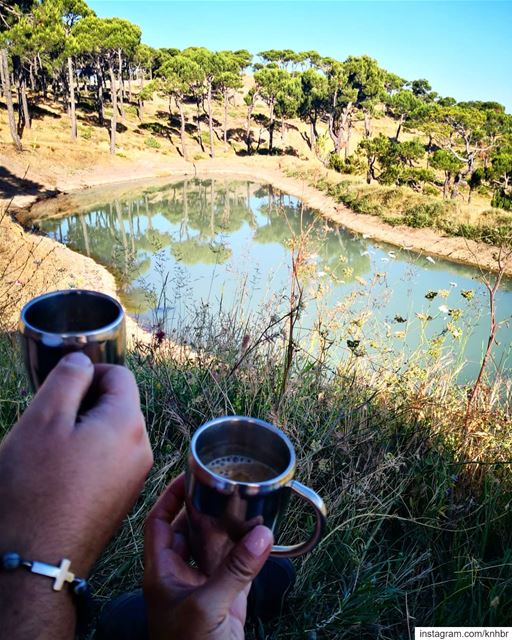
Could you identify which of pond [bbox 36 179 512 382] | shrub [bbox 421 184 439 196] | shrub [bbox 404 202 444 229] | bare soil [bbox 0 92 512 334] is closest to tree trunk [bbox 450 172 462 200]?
shrub [bbox 421 184 439 196]

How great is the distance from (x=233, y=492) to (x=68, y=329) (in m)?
0.52

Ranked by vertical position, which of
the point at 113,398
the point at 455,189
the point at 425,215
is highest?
the point at 113,398

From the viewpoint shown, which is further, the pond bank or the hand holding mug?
the pond bank

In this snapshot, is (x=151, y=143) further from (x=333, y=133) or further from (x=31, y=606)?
(x=31, y=606)

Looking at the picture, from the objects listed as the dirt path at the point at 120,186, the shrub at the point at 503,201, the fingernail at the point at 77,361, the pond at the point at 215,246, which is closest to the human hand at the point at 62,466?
the fingernail at the point at 77,361

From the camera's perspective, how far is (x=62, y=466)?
68cm

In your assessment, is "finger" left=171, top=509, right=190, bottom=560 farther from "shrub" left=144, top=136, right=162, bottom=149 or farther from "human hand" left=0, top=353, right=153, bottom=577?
"shrub" left=144, top=136, right=162, bottom=149

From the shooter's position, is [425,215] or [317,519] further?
[425,215]

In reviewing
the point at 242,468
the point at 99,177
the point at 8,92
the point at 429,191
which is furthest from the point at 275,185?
the point at 242,468

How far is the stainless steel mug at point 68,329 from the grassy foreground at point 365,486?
0.90 meters

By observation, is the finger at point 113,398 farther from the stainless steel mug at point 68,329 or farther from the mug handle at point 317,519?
the mug handle at point 317,519

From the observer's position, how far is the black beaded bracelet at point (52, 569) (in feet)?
2.17

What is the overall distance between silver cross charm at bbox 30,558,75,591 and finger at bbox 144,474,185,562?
146 mm

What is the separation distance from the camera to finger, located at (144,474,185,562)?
0.81 m
